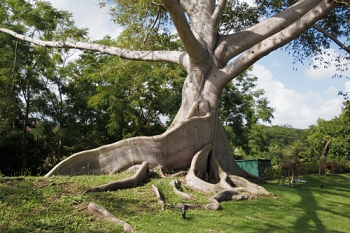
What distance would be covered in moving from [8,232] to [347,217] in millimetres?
6786

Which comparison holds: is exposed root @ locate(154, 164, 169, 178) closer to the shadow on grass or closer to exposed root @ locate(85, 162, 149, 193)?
exposed root @ locate(85, 162, 149, 193)

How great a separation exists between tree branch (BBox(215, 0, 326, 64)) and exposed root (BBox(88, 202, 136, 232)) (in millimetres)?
6286

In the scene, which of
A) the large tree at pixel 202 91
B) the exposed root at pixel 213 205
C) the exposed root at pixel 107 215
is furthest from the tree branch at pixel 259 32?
the exposed root at pixel 107 215

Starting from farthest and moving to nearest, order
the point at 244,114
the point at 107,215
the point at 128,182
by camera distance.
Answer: the point at 244,114, the point at 128,182, the point at 107,215

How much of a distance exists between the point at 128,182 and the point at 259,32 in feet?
19.1

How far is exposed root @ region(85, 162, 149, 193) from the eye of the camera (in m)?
6.92

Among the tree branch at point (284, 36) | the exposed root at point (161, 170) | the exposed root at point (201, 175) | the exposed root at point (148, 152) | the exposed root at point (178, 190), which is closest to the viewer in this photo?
the exposed root at point (178, 190)

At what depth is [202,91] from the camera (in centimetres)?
1034

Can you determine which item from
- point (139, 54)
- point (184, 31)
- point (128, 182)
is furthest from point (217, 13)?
point (128, 182)

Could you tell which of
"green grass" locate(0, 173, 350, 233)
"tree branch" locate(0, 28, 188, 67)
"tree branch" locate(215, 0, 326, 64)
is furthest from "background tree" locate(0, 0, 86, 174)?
"green grass" locate(0, 173, 350, 233)

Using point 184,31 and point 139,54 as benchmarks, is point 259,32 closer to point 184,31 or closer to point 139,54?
point 184,31

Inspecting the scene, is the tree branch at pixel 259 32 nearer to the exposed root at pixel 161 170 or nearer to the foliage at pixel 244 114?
the exposed root at pixel 161 170

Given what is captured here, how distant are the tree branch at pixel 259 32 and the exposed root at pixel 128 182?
14.1ft

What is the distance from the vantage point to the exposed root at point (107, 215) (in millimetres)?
5344
